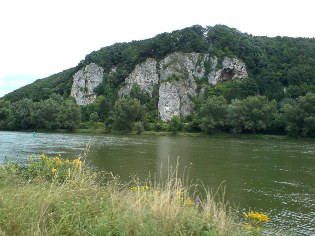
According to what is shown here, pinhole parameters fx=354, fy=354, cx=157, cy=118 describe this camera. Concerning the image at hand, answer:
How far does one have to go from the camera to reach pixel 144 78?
16300 cm

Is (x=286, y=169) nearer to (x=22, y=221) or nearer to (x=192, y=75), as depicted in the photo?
(x=22, y=221)

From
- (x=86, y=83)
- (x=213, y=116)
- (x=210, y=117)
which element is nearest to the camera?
(x=210, y=117)

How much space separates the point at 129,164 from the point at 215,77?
133m

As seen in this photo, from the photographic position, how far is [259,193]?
64.9 feet

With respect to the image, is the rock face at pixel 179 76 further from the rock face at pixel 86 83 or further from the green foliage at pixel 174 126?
the green foliage at pixel 174 126

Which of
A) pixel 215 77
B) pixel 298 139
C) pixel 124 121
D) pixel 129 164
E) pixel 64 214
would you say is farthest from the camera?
pixel 215 77

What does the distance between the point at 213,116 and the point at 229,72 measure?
221 ft

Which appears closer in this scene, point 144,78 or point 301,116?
point 301,116

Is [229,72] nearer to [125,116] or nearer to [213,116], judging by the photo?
[213,116]

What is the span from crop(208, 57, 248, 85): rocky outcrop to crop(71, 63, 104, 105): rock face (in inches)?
2165

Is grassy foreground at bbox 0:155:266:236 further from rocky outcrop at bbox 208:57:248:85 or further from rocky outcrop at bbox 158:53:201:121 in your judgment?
rocky outcrop at bbox 208:57:248:85

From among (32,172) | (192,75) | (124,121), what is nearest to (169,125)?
(124,121)

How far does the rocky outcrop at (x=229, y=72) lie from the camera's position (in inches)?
6181

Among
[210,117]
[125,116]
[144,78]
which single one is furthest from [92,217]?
[144,78]
